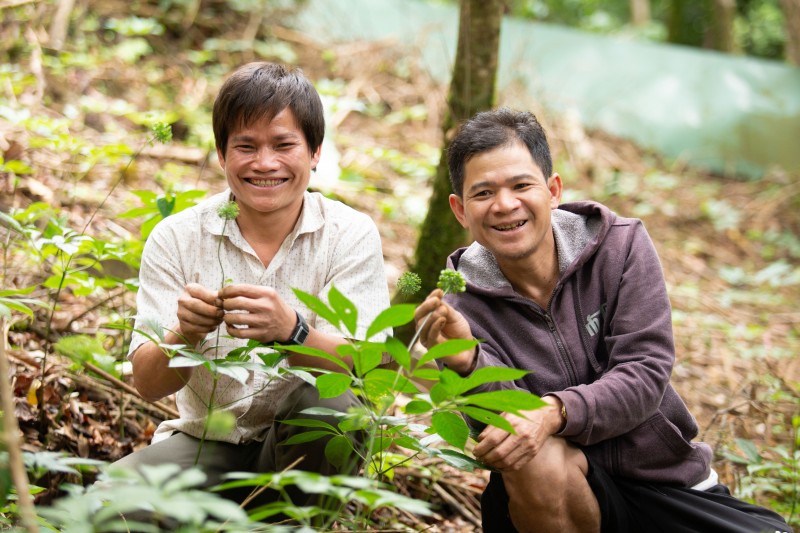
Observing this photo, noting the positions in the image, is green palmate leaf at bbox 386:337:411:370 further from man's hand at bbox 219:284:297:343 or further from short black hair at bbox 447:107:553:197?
short black hair at bbox 447:107:553:197

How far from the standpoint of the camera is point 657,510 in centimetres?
220

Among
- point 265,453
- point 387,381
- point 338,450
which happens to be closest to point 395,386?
point 387,381

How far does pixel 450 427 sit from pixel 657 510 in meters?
0.74

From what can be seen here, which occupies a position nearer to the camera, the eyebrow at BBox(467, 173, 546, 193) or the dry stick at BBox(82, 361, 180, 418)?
the eyebrow at BBox(467, 173, 546, 193)

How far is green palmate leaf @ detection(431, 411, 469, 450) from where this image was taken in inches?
70.1

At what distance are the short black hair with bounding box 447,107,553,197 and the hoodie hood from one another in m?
→ 0.15

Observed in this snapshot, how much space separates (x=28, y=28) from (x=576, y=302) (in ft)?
15.4

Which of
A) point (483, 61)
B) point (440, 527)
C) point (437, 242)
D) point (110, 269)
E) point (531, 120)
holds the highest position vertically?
point (483, 61)

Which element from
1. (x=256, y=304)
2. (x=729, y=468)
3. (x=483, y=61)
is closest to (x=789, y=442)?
(x=729, y=468)

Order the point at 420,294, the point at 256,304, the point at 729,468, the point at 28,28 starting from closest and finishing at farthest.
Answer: the point at 256,304
the point at 729,468
the point at 420,294
the point at 28,28

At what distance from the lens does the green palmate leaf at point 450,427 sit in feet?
5.84

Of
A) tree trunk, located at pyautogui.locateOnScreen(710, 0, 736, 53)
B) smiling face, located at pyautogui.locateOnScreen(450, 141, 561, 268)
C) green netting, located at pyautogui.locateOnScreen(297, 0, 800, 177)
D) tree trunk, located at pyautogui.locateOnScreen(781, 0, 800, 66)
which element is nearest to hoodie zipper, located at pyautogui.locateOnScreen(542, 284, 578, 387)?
smiling face, located at pyautogui.locateOnScreen(450, 141, 561, 268)

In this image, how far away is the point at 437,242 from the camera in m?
3.30

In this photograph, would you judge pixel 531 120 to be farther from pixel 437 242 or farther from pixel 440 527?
pixel 440 527
